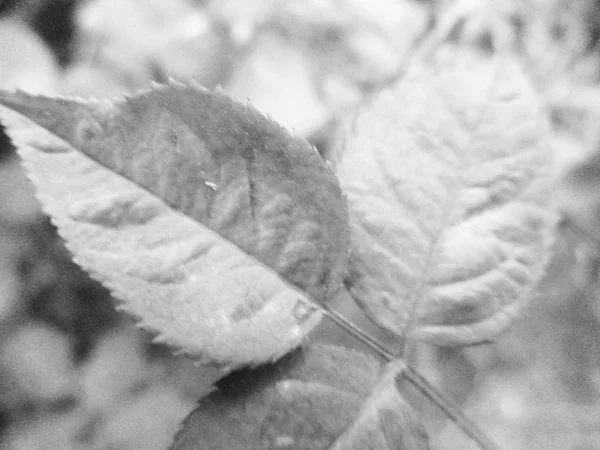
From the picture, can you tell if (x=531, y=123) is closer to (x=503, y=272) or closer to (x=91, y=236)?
(x=503, y=272)

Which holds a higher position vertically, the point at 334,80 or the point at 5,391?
the point at 334,80

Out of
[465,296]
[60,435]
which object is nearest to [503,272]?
[465,296]

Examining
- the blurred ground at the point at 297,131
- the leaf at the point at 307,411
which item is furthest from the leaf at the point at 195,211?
the blurred ground at the point at 297,131

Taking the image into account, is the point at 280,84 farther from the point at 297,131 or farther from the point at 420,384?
the point at 420,384

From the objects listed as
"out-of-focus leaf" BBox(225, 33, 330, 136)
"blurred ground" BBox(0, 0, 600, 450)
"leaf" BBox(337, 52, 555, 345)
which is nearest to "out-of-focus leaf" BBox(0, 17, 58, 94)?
"blurred ground" BBox(0, 0, 600, 450)

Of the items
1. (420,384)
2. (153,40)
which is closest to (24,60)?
(153,40)

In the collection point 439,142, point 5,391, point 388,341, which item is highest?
point 439,142
